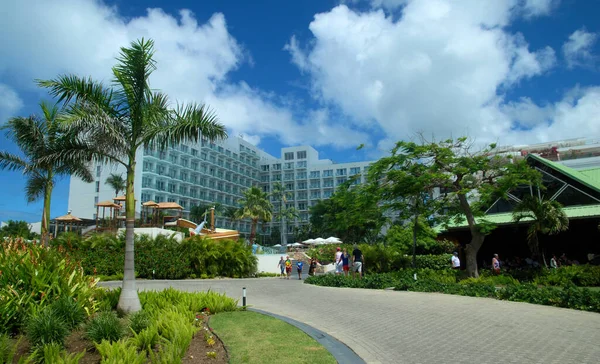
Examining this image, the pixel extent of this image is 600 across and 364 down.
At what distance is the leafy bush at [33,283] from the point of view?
8125 mm

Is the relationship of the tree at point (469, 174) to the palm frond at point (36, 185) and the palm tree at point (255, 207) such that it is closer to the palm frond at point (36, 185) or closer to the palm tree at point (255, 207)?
the palm frond at point (36, 185)

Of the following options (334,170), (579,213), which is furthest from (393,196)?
(334,170)

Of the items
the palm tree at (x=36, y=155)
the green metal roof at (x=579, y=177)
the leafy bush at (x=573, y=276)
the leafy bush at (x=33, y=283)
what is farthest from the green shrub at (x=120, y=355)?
the green metal roof at (x=579, y=177)

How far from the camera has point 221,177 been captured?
9925 centimetres

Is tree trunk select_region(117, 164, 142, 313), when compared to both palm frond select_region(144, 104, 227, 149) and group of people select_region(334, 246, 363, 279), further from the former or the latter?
group of people select_region(334, 246, 363, 279)

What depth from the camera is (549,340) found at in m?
7.57

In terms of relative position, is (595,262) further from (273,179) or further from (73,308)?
(273,179)

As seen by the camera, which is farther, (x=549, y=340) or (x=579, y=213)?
(x=579, y=213)

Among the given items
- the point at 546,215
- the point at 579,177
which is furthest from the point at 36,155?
the point at 579,177

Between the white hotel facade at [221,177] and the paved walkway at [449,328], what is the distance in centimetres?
4874

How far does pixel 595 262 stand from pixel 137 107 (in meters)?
23.2

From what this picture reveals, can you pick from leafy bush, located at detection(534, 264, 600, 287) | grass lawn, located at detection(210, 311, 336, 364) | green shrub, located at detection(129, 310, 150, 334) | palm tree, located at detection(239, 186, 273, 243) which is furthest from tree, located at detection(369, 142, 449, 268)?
palm tree, located at detection(239, 186, 273, 243)

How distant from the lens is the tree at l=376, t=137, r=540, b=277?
19.0m

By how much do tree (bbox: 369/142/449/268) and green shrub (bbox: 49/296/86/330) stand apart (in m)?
14.5
